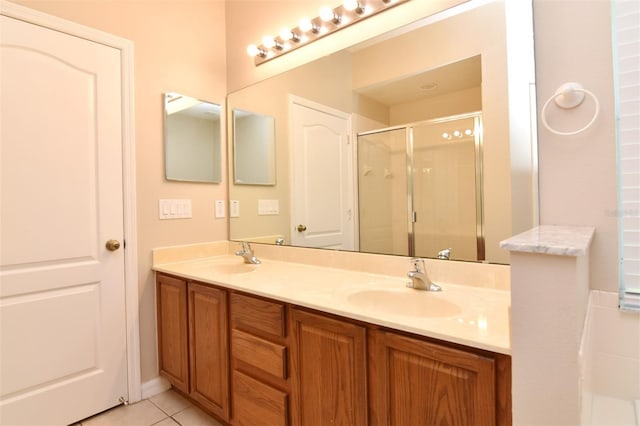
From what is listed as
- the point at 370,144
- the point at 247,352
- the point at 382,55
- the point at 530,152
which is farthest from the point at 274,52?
the point at 247,352

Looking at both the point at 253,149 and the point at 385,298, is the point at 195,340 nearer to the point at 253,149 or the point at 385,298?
the point at 385,298

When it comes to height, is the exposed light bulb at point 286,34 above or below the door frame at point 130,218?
above

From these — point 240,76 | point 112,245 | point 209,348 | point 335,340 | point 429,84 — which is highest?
point 240,76

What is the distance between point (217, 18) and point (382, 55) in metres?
1.42

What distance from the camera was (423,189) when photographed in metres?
1.43

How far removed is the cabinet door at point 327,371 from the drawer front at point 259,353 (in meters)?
0.06

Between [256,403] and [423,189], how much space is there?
1.19 m

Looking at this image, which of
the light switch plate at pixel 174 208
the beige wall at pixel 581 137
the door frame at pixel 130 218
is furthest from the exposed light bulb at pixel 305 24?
the light switch plate at pixel 174 208

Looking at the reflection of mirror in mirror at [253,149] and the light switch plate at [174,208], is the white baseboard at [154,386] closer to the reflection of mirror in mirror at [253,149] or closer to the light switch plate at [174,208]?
the light switch plate at [174,208]

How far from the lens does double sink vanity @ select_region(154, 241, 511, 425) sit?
0.85 meters

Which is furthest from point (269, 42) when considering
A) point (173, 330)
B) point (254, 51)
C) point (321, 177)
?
point (173, 330)

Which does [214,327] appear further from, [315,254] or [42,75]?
[42,75]

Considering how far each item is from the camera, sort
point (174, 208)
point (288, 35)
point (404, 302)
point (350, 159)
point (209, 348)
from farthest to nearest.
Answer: point (174, 208)
point (288, 35)
point (350, 159)
point (209, 348)
point (404, 302)

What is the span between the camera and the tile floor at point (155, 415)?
5.46 ft
